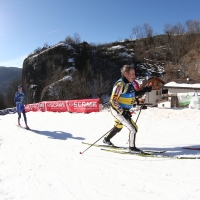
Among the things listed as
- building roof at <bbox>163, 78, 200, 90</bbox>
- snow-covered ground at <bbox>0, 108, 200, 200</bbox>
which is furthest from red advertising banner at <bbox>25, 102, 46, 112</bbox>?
building roof at <bbox>163, 78, 200, 90</bbox>

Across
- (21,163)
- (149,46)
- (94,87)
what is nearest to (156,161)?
(21,163)

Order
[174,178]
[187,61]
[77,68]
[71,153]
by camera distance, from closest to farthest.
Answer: [174,178] < [71,153] < [187,61] < [77,68]

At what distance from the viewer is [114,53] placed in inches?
2803

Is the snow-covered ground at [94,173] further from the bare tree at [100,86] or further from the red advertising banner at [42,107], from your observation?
the bare tree at [100,86]

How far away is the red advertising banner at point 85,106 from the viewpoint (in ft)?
43.0

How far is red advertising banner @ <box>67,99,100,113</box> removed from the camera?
43.0 ft

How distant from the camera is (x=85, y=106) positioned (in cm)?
1360

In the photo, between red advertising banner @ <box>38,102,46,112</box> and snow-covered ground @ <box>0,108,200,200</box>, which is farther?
red advertising banner @ <box>38,102,46,112</box>

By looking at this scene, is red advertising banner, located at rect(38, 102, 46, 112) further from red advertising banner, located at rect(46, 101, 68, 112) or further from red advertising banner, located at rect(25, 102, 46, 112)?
red advertising banner, located at rect(46, 101, 68, 112)

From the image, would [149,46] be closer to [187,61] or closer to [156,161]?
[187,61]

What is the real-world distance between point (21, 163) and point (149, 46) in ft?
259

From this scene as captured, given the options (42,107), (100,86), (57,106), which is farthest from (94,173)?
(100,86)

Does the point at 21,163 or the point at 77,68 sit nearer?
the point at 21,163

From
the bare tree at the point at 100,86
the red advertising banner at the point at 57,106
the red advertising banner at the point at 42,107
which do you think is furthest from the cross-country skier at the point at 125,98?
the bare tree at the point at 100,86
